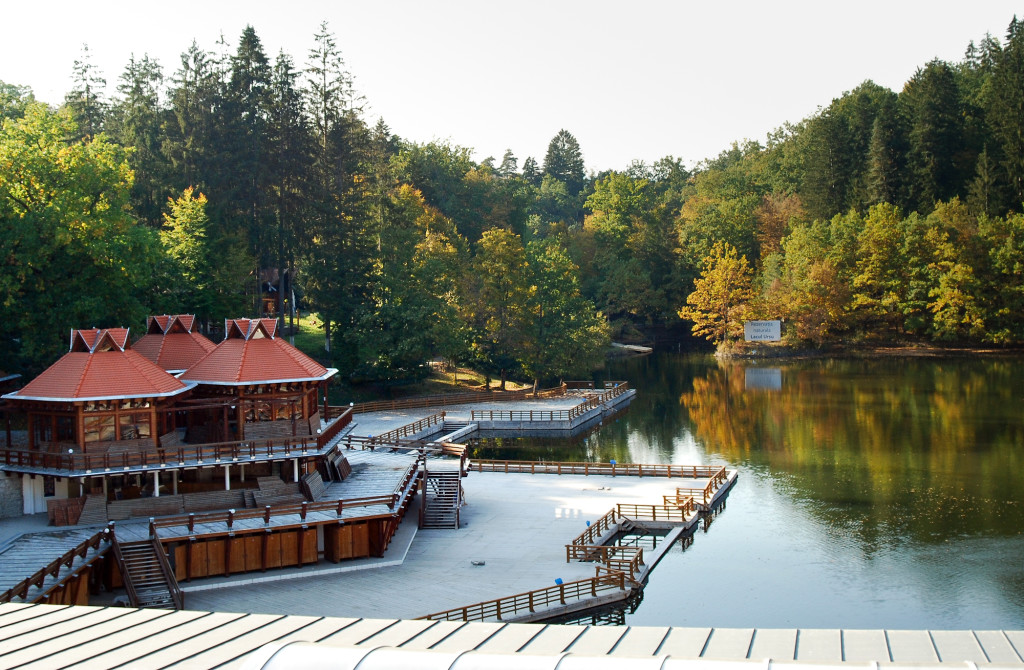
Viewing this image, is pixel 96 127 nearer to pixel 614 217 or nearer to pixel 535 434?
pixel 535 434

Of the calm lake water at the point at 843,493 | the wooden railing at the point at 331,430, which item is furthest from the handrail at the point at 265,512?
the calm lake water at the point at 843,493

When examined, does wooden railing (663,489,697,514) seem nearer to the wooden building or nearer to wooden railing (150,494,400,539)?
wooden railing (150,494,400,539)

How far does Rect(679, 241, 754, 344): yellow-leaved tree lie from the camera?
84.5 metres

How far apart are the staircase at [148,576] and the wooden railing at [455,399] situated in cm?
2534

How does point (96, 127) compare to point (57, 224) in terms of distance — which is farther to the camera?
point (96, 127)

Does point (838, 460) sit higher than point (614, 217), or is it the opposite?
point (614, 217)

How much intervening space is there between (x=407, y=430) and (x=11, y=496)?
21.3 metres

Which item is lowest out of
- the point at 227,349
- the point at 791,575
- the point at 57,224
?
the point at 791,575

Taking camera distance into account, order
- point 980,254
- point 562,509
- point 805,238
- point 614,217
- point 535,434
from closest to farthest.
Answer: point 562,509 < point 535,434 < point 980,254 < point 805,238 < point 614,217

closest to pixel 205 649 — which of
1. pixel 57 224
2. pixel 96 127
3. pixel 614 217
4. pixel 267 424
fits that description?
pixel 267 424

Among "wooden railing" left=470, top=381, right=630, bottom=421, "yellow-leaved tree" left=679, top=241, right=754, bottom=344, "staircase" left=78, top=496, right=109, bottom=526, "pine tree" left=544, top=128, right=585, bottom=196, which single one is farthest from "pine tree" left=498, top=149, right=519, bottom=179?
"staircase" left=78, top=496, right=109, bottom=526

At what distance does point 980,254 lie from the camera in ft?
254

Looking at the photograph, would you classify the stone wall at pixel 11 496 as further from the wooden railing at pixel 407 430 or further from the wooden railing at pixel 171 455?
the wooden railing at pixel 407 430

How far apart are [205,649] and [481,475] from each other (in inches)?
1162
